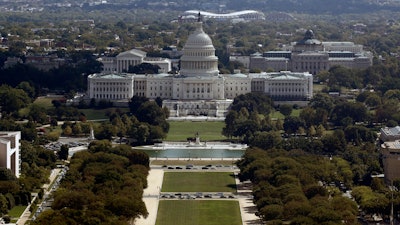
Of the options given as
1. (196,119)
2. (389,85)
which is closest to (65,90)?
(196,119)

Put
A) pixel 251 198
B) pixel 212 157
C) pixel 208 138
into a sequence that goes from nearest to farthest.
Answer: pixel 251 198
pixel 212 157
pixel 208 138

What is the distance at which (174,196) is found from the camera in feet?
227

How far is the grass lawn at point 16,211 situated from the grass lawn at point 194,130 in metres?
28.9

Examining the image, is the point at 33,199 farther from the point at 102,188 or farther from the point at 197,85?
the point at 197,85

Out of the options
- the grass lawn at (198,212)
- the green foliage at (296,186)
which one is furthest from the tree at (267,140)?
the grass lawn at (198,212)

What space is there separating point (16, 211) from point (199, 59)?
58.2 meters

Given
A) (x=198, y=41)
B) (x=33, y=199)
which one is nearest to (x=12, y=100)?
(x=198, y=41)

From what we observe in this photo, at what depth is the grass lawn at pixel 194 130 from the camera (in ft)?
308

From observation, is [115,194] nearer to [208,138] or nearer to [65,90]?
[208,138]

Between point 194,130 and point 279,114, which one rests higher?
point 194,130

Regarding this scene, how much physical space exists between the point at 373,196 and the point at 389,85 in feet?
191

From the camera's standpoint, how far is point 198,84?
383ft

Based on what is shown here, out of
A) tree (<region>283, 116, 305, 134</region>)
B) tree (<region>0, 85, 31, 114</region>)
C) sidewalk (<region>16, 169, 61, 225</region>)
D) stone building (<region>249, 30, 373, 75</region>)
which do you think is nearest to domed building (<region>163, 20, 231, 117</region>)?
tree (<region>0, 85, 31, 114</region>)

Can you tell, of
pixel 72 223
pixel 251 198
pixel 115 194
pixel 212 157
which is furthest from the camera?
pixel 212 157
